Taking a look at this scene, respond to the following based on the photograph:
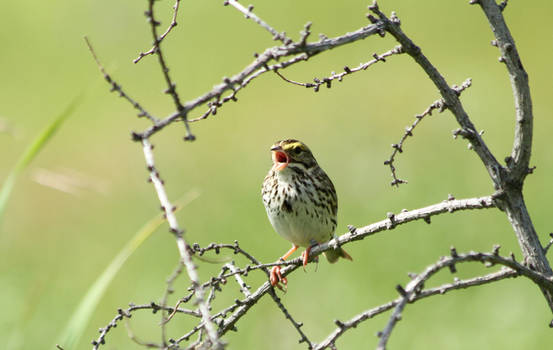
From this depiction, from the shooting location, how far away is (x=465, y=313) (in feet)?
28.2

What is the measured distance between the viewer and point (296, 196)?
231 inches

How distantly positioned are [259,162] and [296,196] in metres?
7.40

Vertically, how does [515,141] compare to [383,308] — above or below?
above

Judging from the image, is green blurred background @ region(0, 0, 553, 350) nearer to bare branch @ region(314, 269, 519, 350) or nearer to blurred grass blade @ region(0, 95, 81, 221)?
blurred grass blade @ region(0, 95, 81, 221)

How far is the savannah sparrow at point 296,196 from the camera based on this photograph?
19.2 ft

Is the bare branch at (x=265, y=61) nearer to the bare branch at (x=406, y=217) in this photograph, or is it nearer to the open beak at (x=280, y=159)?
the bare branch at (x=406, y=217)

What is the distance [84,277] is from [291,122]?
16.3 ft

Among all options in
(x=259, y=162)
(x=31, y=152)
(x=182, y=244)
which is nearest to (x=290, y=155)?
(x=31, y=152)

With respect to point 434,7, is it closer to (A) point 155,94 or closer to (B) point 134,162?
(A) point 155,94

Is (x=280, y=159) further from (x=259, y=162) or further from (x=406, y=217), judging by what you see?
(x=259, y=162)

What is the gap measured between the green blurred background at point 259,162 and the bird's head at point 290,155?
1623mm

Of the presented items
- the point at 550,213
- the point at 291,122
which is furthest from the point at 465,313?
the point at 291,122

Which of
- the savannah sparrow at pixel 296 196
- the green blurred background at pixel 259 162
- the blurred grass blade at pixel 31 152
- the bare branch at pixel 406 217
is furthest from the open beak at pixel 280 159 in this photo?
the blurred grass blade at pixel 31 152

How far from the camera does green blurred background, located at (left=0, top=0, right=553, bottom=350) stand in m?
8.74
